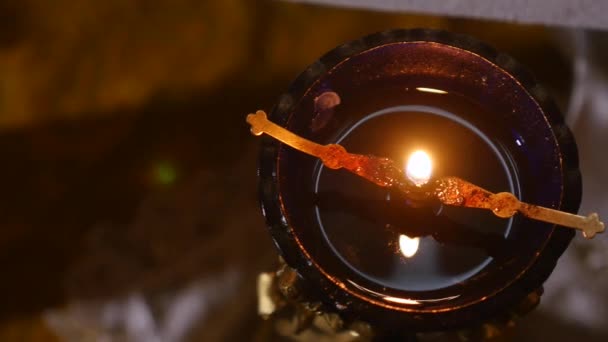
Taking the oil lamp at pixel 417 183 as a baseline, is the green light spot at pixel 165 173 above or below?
above

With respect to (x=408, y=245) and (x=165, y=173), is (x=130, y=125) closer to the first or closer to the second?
(x=165, y=173)

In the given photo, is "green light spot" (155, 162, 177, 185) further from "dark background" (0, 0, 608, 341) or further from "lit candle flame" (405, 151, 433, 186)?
"lit candle flame" (405, 151, 433, 186)

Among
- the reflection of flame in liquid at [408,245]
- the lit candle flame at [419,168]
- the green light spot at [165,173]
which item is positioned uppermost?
the green light spot at [165,173]

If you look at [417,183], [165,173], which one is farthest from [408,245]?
[165,173]

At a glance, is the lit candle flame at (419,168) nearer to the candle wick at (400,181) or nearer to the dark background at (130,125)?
the candle wick at (400,181)

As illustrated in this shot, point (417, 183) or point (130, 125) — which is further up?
point (130, 125)

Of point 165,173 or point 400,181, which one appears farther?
point 165,173

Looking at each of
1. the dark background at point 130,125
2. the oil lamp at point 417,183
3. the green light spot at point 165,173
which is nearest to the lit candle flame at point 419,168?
the oil lamp at point 417,183
